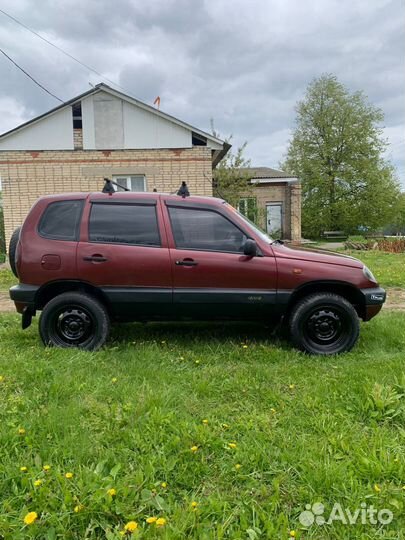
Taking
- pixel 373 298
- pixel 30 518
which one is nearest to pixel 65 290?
pixel 30 518

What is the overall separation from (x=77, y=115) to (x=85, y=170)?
5.98ft

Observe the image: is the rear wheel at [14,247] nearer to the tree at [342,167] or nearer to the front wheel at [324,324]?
the front wheel at [324,324]

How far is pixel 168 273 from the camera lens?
13.4 ft

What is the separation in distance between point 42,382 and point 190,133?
10912 millimetres

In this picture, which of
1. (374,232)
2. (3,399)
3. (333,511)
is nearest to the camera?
(333,511)

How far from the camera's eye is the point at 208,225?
4.18 meters

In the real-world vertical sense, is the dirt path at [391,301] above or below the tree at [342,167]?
below

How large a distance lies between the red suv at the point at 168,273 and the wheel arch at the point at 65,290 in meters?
0.01

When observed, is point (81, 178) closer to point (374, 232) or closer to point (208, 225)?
point (208, 225)

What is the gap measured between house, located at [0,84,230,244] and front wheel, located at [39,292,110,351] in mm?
9241

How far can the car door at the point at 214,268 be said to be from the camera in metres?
4.06

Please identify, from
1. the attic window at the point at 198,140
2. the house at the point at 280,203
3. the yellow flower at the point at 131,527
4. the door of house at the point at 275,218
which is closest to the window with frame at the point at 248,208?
the house at the point at 280,203

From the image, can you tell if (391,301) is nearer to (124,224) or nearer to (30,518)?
(124,224)

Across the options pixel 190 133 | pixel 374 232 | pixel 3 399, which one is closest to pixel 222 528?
pixel 3 399
